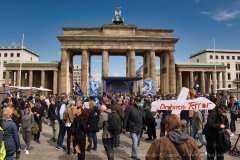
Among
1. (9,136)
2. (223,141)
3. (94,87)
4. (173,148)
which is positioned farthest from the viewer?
(94,87)

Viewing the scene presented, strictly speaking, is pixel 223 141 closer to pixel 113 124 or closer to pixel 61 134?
pixel 113 124

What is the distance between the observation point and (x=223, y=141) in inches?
275

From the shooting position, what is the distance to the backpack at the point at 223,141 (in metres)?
6.95

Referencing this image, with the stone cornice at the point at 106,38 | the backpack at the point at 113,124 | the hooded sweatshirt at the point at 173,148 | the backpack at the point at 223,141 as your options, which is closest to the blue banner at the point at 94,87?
the stone cornice at the point at 106,38

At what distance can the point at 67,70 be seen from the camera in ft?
182

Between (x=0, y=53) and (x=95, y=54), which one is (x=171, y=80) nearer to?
(x=95, y=54)

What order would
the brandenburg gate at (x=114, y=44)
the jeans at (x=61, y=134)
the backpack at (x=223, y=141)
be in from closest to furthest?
the backpack at (x=223, y=141) < the jeans at (x=61, y=134) < the brandenburg gate at (x=114, y=44)

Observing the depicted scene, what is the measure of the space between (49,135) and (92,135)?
497cm

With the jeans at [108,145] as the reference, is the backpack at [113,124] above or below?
above

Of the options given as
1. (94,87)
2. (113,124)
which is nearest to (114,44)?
(94,87)

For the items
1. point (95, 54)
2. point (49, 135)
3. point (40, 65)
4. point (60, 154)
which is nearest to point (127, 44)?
point (95, 54)

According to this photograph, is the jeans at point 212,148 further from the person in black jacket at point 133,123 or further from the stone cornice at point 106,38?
the stone cornice at point 106,38

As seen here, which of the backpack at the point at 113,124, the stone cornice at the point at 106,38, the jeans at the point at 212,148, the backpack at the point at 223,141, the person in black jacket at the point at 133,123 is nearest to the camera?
the backpack at the point at 223,141

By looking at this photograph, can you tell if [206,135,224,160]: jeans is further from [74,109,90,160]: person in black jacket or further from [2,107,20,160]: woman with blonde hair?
[2,107,20,160]: woman with blonde hair
